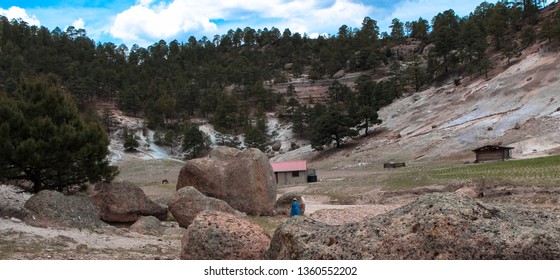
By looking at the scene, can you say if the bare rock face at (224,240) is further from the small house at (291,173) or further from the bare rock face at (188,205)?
the small house at (291,173)

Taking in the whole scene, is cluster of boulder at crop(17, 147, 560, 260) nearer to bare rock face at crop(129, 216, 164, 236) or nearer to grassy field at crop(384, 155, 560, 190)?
bare rock face at crop(129, 216, 164, 236)

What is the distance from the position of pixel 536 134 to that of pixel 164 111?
3844 inches

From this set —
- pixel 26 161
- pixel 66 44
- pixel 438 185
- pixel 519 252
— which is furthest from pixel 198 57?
pixel 519 252

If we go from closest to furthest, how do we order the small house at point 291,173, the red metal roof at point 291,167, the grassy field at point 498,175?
the grassy field at point 498,175
the small house at point 291,173
the red metal roof at point 291,167

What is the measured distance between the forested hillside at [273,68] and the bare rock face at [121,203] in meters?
66.4

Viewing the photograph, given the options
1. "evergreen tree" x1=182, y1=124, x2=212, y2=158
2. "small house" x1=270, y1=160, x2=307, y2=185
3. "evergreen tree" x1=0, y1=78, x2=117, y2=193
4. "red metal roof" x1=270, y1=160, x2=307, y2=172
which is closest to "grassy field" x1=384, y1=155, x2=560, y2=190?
"small house" x1=270, y1=160, x2=307, y2=185

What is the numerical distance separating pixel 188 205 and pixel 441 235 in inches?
716

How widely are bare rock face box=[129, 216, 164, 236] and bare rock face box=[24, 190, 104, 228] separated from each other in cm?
160

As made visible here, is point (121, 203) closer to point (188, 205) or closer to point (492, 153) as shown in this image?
point (188, 205)

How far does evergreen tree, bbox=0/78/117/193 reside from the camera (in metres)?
20.8

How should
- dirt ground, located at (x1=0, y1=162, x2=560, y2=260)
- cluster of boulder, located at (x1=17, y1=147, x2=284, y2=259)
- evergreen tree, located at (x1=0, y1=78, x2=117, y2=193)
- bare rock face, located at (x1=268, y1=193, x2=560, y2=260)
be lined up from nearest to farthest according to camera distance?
bare rock face, located at (x1=268, y1=193, x2=560, y2=260), cluster of boulder, located at (x1=17, y1=147, x2=284, y2=259), dirt ground, located at (x1=0, y1=162, x2=560, y2=260), evergreen tree, located at (x1=0, y1=78, x2=117, y2=193)

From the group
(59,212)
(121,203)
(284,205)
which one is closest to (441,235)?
(59,212)

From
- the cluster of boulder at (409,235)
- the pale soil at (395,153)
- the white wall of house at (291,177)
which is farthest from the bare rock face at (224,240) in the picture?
the white wall of house at (291,177)

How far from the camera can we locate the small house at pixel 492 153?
53.7m
